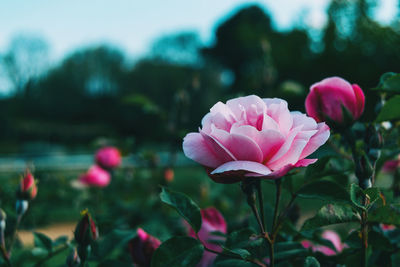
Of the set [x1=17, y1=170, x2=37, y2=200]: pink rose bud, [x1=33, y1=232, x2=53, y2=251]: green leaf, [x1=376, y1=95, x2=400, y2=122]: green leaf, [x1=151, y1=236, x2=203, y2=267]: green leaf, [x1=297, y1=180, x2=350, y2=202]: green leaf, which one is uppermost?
[x1=376, y1=95, x2=400, y2=122]: green leaf

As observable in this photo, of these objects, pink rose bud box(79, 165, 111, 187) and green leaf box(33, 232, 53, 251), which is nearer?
green leaf box(33, 232, 53, 251)

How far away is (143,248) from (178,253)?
3.4 inches

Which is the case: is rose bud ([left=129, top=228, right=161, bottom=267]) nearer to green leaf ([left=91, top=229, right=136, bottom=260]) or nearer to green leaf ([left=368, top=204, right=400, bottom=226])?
green leaf ([left=91, top=229, right=136, bottom=260])

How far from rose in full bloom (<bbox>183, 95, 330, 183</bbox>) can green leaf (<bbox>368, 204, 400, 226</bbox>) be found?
7cm

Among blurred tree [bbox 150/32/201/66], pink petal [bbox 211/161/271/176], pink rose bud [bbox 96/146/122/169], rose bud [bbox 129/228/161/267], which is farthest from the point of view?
blurred tree [bbox 150/32/201/66]

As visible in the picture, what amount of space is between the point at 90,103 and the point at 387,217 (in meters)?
18.0

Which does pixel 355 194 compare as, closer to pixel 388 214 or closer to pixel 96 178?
pixel 388 214

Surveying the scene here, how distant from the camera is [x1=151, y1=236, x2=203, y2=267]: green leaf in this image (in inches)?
11.2

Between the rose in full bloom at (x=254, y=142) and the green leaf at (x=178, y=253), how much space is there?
0.06 m

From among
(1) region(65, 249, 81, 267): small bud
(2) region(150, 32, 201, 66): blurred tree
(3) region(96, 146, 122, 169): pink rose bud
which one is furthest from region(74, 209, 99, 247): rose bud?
(2) region(150, 32, 201, 66): blurred tree

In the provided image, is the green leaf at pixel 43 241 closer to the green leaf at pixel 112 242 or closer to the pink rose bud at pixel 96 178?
the green leaf at pixel 112 242

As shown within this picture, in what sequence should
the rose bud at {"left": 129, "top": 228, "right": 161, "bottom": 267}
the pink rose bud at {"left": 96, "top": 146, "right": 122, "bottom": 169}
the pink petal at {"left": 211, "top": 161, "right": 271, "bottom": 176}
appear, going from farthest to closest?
the pink rose bud at {"left": 96, "top": 146, "right": 122, "bottom": 169} → the rose bud at {"left": 129, "top": 228, "right": 161, "bottom": 267} → the pink petal at {"left": 211, "top": 161, "right": 271, "bottom": 176}

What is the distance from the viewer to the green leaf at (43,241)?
0.44 m

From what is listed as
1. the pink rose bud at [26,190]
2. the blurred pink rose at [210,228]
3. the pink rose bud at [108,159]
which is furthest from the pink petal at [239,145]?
the pink rose bud at [108,159]
